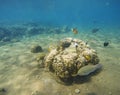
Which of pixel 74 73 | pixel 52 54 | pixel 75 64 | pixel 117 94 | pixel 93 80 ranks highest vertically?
pixel 52 54

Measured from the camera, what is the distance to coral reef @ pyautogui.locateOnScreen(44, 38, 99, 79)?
16.8 ft

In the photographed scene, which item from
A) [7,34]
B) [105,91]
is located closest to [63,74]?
[105,91]

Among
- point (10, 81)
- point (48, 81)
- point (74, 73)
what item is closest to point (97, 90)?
point (74, 73)

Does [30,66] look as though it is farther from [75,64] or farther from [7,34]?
[7,34]

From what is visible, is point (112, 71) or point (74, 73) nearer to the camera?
point (74, 73)

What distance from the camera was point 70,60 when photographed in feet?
17.1

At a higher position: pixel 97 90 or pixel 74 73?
pixel 74 73

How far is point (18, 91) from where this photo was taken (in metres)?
5.14

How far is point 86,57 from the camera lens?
5680mm

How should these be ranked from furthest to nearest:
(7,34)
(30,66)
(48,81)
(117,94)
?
(7,34)
(30,66)
(48,81)
(117,94)

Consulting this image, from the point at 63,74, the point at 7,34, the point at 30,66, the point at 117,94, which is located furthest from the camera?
the point at 7,34

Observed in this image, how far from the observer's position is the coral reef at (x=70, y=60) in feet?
16.8

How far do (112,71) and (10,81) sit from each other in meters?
4.49

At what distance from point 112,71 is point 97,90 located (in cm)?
165
